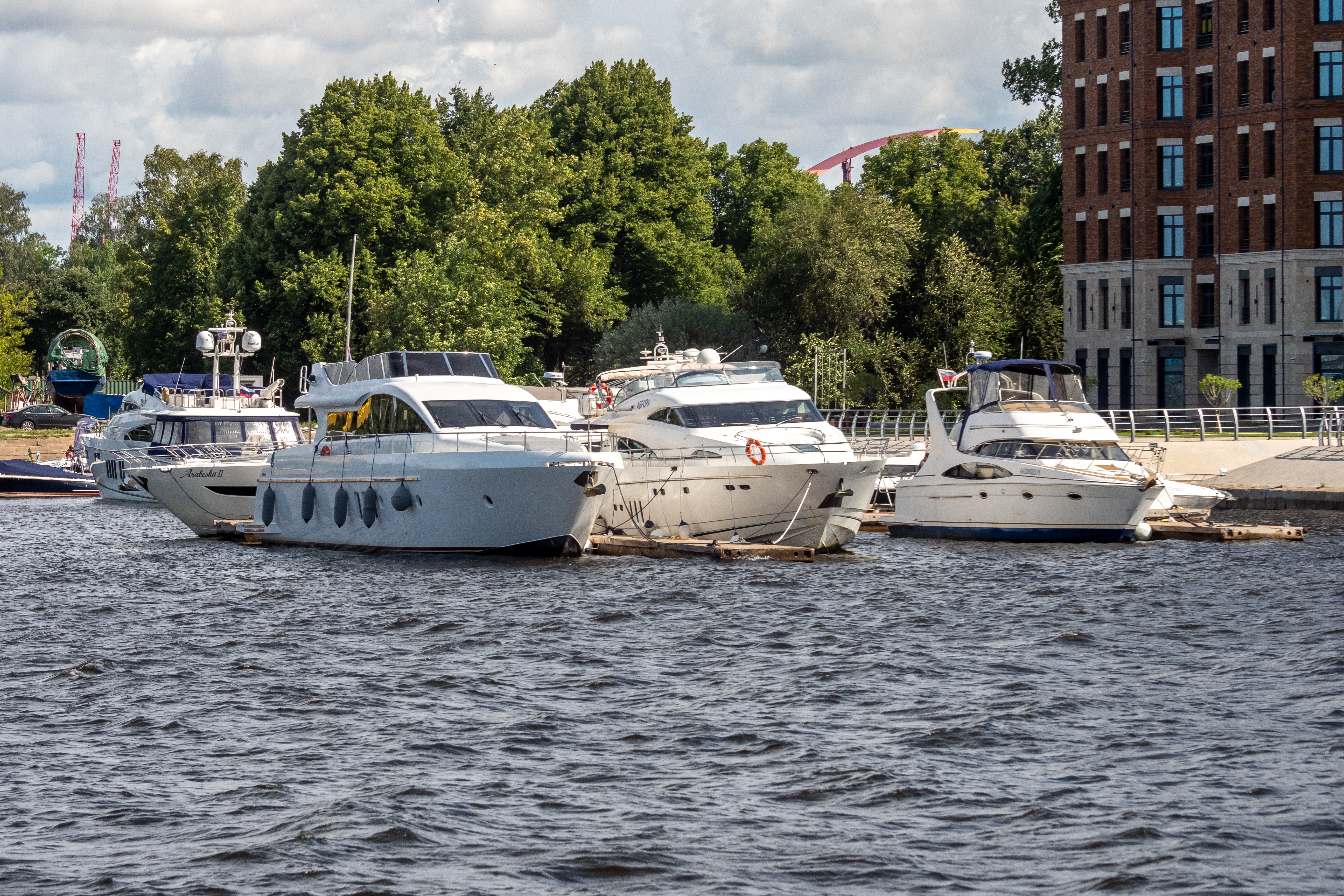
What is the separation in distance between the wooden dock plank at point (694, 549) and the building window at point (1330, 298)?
42.1 meters

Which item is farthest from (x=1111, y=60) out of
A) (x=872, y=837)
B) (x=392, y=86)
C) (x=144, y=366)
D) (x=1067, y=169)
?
(x=872, y=837)

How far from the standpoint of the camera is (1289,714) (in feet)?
48.6

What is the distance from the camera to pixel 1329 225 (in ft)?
213

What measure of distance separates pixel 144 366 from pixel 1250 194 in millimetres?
59046

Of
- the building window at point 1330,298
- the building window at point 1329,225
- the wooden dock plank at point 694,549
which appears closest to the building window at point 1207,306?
the building window at point 1330,298

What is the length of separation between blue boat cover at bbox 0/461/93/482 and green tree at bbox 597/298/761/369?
24482 mm

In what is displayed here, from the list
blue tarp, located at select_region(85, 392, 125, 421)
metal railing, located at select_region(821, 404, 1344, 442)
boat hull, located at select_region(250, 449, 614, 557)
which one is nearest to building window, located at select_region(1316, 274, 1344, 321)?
metal railing, located at select_region(821, 404, 1344, 442)

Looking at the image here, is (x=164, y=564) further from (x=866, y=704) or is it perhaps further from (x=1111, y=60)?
(x=1111, y=60)

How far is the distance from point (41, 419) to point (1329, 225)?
6734 centimetres

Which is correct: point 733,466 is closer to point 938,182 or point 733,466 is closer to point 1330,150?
point 1330,150

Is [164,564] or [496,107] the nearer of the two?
[164,564]

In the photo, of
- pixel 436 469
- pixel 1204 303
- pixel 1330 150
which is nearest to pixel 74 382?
pixel 1204 303

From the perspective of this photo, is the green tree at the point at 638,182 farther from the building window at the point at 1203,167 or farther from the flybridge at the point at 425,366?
the flybridge at the point at 425,366

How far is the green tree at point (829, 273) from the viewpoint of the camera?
68.1 metres
